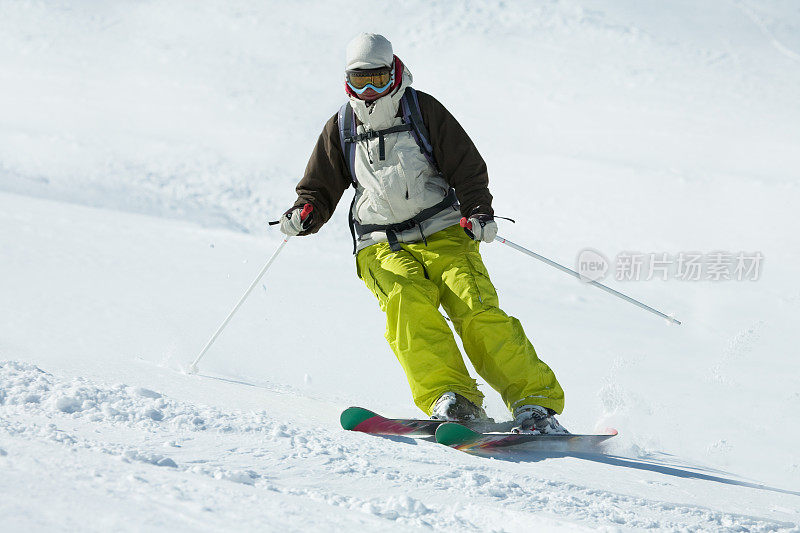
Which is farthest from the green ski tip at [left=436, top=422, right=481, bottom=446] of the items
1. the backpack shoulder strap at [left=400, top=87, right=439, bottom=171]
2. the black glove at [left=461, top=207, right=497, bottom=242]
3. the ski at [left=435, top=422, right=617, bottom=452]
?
the backpack shoulder strap at [left=400, top=87, right=439, bottom=171]

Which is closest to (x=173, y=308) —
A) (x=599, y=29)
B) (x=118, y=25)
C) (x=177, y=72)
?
(x=177, y=72)

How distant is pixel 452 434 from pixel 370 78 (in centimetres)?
179

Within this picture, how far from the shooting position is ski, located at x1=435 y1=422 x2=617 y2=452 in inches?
118

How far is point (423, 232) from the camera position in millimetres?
3846

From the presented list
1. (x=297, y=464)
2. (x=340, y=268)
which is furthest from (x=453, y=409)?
(x=340, y=268)

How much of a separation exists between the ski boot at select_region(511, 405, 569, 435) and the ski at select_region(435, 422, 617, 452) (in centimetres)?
9

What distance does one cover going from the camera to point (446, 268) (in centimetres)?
377

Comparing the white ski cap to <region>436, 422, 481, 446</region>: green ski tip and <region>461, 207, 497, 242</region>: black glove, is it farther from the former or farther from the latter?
<region>436, 422, 481, 446</region>: green ski tip

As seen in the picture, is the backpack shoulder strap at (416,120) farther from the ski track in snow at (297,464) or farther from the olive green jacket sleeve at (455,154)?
the ski track in snow at (297,464)

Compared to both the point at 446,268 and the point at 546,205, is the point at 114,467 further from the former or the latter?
the point at 546,205

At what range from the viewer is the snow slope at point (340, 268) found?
2.32 meters

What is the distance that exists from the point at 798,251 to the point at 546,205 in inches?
157

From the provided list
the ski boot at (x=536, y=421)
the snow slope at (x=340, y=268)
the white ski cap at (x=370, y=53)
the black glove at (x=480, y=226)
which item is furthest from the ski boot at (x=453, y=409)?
the white ski cap at (x=370, y=53)

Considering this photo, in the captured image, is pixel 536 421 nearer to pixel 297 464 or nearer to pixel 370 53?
pixel 297 464
